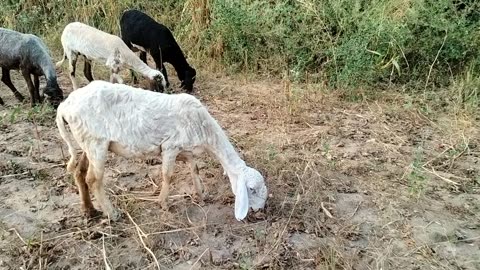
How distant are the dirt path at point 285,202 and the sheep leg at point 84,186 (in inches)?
4.2

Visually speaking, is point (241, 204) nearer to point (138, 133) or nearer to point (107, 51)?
point (138, 133)

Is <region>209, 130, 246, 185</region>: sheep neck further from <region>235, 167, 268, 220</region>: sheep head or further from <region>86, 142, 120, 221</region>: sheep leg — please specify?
<region>86, 142, 120, 221</region>: sheep leg

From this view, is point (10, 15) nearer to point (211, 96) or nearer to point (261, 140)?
point (211, 96)

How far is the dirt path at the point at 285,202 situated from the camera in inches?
153

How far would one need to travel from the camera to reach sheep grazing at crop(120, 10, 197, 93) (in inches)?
254

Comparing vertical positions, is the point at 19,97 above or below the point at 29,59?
below

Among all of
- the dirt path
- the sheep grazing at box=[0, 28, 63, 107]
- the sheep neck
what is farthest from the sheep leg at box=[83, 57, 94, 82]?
the sheep neck

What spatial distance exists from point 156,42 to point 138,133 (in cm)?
271

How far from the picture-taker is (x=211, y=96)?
6.54 m

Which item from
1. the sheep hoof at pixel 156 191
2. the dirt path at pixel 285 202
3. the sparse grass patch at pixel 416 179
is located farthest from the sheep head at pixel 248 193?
the sparse grass patch at pixel 416 179

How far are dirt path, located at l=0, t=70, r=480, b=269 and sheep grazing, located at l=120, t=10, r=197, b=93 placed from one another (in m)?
Result: 0.84

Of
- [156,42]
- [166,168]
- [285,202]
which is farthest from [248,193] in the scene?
[156,42]

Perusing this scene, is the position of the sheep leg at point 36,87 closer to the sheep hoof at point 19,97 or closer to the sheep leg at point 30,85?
the sheep leg at point 30,85

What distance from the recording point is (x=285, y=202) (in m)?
4.45
